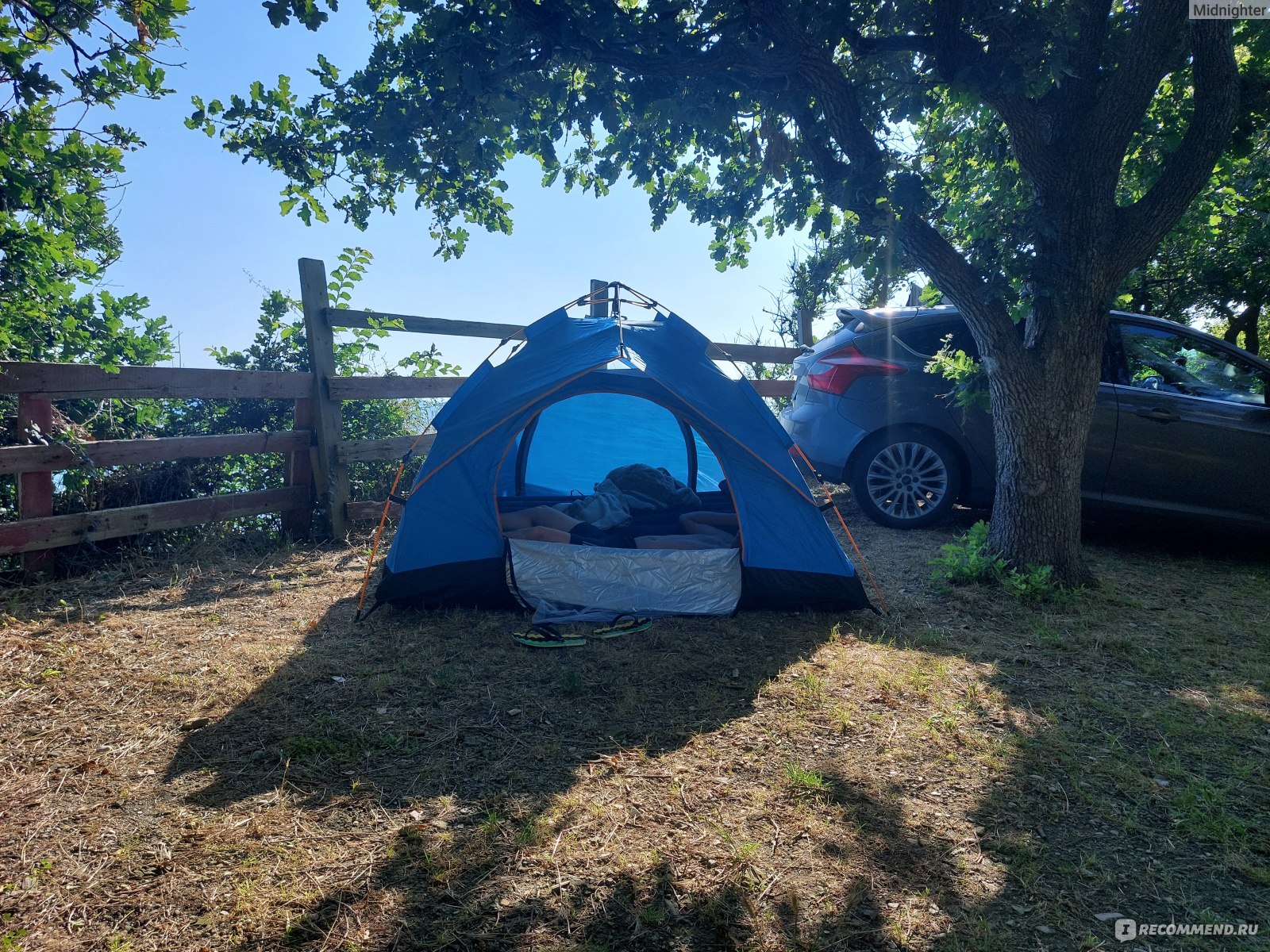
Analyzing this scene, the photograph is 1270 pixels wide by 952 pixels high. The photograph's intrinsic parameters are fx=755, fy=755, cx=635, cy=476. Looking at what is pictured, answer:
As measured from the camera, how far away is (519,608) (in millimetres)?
4691

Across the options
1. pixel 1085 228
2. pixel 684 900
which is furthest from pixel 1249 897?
pixel 1085 228

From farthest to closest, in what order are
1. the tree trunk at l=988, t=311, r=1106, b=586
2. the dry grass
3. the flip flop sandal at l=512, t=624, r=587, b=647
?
the tree trunk at l=988, t=311, r=1106, b=586 → the flip flop sandal at l=512, t=624, r=587, b=647 → the dry grass

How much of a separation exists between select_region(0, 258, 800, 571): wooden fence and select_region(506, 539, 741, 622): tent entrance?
4.96 ft

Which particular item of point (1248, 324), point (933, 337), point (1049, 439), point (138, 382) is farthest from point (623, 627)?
point (1248, 324)

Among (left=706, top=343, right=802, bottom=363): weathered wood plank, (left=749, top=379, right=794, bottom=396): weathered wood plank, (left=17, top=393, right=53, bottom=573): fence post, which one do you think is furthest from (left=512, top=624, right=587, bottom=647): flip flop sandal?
(left=749, top=379, right=794, bottom=396): weathered wood plank

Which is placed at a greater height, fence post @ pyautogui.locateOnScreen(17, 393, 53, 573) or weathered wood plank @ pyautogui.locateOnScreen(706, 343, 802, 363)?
weathered wood plank @ pyautogui.locateOnScreen(706, 343, 802, 363)

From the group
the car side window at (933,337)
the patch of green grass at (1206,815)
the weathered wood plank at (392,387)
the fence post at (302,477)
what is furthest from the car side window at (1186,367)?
the fence post at (302,477)

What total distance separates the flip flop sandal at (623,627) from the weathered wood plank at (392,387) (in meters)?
2.70

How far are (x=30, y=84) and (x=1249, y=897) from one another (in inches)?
262

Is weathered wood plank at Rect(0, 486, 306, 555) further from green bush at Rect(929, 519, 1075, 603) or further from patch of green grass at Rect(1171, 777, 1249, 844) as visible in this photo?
patch of green grass at Rect(1171, 777, 1249, 844)

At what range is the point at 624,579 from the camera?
4719mm

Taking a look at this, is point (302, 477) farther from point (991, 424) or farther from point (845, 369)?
point (991, 424)

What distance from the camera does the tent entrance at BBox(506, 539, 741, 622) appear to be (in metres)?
4.66

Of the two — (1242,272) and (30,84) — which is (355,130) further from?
(1242,272)
